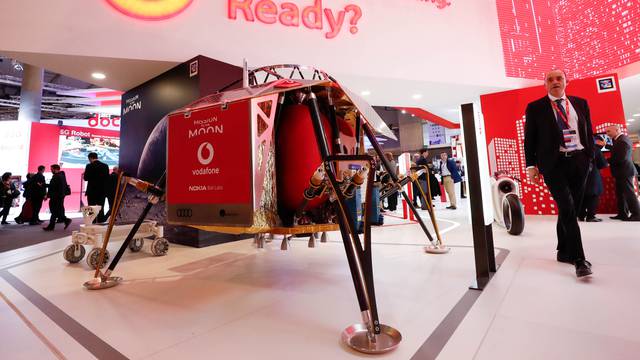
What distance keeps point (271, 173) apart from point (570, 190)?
6.90ft

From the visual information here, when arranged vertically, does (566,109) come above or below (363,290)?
above

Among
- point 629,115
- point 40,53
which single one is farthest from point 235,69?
point 629,115

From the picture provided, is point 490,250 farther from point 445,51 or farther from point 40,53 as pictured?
point 40,53

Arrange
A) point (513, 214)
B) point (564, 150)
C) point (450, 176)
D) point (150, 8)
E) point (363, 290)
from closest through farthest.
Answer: point (363, 290) < point (564, 150) < point (513, 214) < point (150, 8) < point (450, 176)

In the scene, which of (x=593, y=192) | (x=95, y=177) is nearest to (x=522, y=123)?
(x=593, y=192)

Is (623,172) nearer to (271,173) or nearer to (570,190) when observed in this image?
(570,190)

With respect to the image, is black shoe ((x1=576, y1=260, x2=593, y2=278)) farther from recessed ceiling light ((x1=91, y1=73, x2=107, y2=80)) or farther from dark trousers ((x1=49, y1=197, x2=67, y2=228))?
dark trousers ((x1=49, y1=197, x2=67, y2=228))

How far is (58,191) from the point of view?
614 centimetres

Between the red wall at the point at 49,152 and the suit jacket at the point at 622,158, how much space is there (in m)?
14.2

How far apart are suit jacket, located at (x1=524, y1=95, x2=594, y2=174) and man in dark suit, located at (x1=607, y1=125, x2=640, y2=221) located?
11.5 feet

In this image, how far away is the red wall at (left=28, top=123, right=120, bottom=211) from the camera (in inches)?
375

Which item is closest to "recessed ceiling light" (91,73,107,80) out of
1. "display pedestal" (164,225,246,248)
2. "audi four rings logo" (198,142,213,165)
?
"display pedestal" (164,225,246,248)

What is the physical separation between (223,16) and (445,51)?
13.3 ft

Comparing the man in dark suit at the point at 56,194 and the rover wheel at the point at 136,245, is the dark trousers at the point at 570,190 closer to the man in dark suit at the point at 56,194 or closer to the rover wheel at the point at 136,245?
the rover wheel at the point at 136,245
